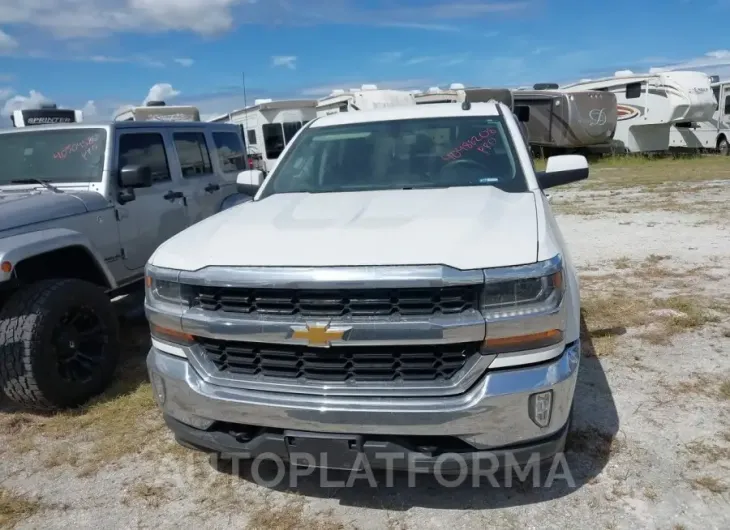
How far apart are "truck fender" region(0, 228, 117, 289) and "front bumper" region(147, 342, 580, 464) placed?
172cm

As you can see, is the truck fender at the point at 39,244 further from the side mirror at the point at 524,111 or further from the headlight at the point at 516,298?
the side mirror at the point at 524,111

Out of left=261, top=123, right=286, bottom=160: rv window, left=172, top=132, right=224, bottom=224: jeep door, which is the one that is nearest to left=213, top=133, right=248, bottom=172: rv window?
left=172, top=132, right=224, bottom=224: jeep door

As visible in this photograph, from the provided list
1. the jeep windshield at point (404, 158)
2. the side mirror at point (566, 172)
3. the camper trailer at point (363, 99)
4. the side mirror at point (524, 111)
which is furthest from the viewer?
the side mirror at point (524, 111)

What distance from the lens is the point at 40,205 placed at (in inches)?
167

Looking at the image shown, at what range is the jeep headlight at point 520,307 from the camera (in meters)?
2.36

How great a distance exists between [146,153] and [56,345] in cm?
210

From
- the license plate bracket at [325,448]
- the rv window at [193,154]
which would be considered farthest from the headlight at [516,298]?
the rv window at [193,154]

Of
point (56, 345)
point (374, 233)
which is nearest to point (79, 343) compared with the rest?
point (56, 345)

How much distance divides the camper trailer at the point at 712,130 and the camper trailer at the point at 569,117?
257 centimetres

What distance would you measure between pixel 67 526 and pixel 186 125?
4.14 m

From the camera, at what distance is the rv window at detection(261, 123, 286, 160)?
1889cm

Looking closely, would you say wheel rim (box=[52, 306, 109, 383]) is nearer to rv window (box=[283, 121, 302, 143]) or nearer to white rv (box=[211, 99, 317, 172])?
white rv (box=[211, 99, 317, 172])

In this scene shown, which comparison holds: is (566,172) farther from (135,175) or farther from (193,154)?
Answer: (193,154)

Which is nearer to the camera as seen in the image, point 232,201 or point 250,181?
point 250,181
